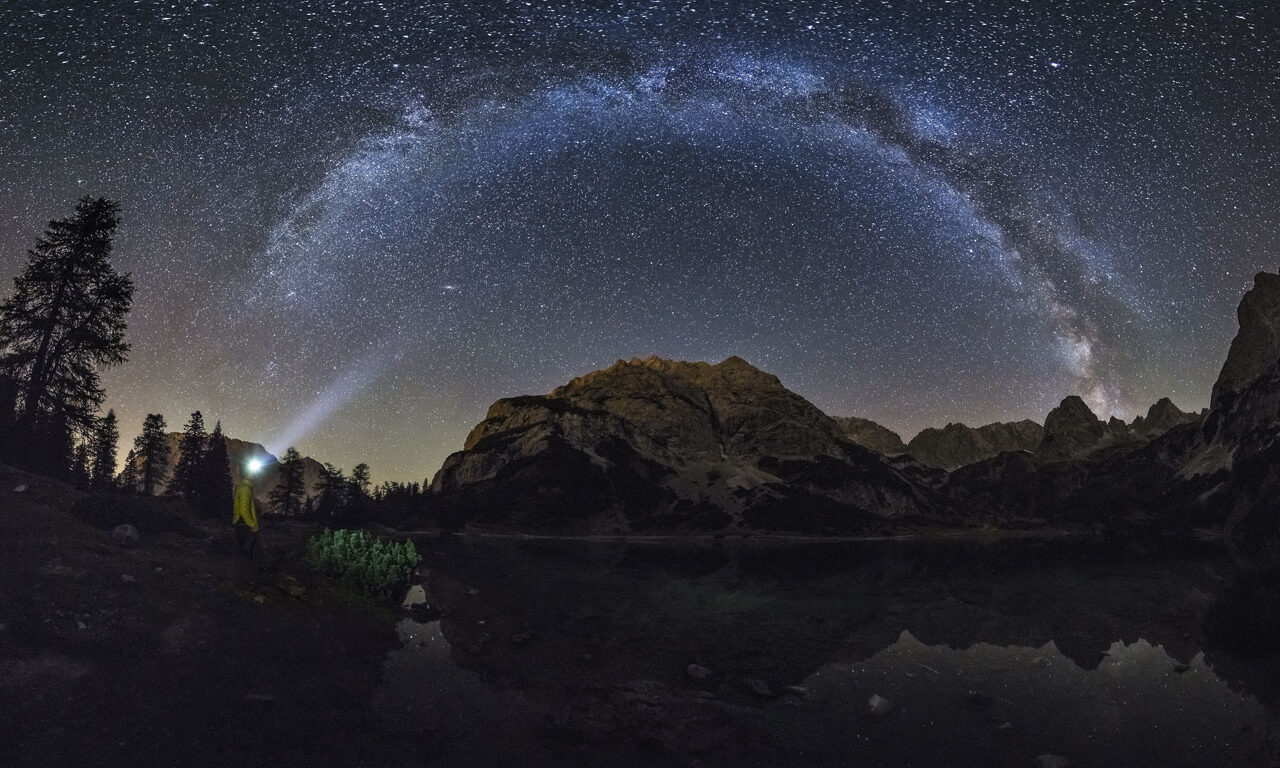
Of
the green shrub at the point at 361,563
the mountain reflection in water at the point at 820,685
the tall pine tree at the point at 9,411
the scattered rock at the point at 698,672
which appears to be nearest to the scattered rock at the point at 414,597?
the mountain reflection in water at the point at 820,685

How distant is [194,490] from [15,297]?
76249 mm

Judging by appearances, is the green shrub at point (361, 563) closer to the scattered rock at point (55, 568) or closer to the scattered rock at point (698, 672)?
the scattered rock at point (55, 568)

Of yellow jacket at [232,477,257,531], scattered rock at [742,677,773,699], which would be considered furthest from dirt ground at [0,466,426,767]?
scattered rock at [742,677,773,699]

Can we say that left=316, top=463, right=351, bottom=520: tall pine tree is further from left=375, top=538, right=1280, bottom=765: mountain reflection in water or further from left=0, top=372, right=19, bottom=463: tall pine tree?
left=375, top=538, right=1280, bottom=765: mountain reflection in water

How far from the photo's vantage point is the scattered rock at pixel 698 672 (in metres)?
17.1

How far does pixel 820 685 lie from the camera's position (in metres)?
17.0

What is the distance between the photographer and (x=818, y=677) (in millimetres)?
17938

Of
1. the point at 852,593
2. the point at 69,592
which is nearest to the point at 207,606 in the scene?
the point at 69,592

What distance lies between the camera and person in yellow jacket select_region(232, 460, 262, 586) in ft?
62.6

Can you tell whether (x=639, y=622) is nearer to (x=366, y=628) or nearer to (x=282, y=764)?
(x=366, y=628)

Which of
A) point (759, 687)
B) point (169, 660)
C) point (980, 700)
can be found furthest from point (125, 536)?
point (980, 700)

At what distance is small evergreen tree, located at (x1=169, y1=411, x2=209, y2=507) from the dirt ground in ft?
336

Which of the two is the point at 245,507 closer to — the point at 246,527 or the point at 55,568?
the point at 246,527

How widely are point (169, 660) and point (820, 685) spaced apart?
A: 52.9ft
